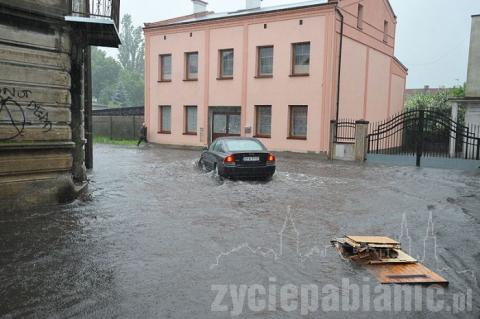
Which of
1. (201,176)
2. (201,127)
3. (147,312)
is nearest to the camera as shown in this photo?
(147,312)

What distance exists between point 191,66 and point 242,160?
621 inches

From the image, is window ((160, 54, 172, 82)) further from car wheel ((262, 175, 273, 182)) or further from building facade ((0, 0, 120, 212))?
building facade ((0, 0, 120, 212))

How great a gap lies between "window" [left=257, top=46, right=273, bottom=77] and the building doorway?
2.43 meters

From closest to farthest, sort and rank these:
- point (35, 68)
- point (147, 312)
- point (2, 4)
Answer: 1. point (147, 312)
2. point (2, 4)
3. point (35, 68)

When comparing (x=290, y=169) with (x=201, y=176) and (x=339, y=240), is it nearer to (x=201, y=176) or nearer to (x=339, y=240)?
(x=201, y=176)

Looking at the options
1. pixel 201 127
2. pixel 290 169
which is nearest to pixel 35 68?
pixel 290 169

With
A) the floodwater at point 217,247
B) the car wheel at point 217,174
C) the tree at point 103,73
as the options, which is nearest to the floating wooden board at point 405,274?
the floodwater at point 217,247

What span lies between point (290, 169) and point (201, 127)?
1073 centimetres

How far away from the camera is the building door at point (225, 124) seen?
25562 mm

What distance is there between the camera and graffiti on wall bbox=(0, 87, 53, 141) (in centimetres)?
827

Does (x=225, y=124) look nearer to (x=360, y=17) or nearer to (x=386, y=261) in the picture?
(x=360, y=17)

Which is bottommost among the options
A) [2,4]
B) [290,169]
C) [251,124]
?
[290,169]

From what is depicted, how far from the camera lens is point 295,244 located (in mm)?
6820

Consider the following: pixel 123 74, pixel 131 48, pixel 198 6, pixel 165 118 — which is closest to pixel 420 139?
pixel 165 118
